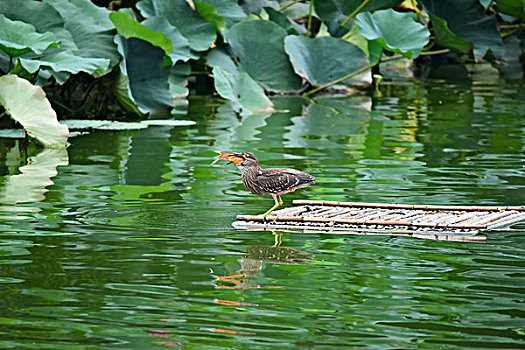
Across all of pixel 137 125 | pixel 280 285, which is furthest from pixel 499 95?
pixel 280 285

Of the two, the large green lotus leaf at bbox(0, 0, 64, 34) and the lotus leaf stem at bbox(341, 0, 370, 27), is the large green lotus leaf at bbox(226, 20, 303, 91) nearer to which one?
the lotus leaf stem at bbox(341, 0, 370, 27)

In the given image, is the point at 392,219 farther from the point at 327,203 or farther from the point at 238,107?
the point at 238,107

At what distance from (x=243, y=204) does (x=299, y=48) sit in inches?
255

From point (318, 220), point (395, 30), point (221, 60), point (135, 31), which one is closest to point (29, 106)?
point (135, 31)

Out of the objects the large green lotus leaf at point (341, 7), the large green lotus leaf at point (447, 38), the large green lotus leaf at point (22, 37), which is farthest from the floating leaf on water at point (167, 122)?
the large green lotus leaf at point (447, 38)

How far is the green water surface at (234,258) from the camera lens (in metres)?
2.95

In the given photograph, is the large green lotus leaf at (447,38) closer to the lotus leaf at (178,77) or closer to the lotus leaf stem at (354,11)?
the lotus leaf stem at (354,11)

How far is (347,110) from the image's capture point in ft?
33.9

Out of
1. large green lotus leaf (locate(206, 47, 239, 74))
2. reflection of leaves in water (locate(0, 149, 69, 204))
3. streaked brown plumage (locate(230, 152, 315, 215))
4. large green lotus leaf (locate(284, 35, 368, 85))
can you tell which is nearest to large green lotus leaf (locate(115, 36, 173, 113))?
large green lotus leaf (locate(206, 47, 239, 74))

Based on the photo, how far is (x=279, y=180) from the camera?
177 inches

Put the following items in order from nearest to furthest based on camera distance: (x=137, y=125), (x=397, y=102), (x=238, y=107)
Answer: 1. (x=137, y=125)
2. (x=238, y=107)
3. (x=397, y=102)

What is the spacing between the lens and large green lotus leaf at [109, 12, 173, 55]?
860cm

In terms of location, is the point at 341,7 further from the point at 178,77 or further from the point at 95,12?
the point at 95,12

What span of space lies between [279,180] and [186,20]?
6.74m
